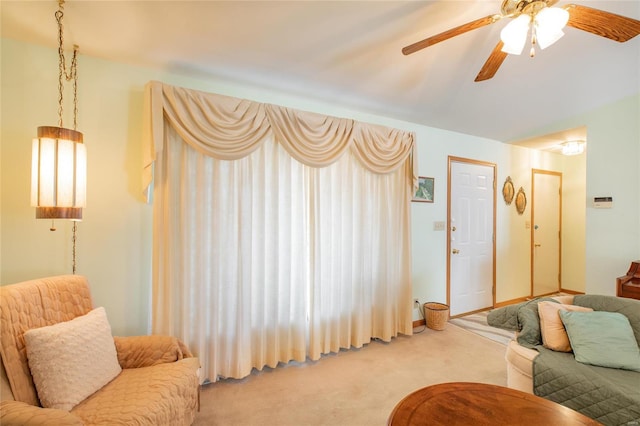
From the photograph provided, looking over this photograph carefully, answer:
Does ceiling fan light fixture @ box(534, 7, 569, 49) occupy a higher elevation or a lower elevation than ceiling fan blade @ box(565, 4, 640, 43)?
lower

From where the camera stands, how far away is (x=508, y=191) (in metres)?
4.16

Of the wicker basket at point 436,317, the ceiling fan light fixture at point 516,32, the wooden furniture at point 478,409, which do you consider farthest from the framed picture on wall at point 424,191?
the wooden furniture at point 478,409

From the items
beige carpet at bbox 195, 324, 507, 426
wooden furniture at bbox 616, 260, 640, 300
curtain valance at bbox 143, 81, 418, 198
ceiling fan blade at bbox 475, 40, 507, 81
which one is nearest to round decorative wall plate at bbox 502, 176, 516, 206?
wooden furniture at bbox 616, 260, 640, 300

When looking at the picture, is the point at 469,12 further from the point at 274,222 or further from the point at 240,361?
the point at 240,361

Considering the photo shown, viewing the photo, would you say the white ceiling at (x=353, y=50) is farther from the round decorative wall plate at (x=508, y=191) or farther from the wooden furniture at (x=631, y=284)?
the wooden furniture at (x=631, y=284)

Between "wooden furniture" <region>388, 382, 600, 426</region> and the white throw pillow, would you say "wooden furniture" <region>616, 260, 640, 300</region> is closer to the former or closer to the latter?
"wooden furniture" <region>388, 382, 600, 426</region>

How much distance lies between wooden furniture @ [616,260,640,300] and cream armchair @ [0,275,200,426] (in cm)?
374

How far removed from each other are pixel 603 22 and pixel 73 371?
3.08 meters

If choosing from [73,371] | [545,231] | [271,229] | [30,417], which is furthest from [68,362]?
Answer: [545,231]

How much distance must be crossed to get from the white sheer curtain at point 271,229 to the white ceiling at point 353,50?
28 cm

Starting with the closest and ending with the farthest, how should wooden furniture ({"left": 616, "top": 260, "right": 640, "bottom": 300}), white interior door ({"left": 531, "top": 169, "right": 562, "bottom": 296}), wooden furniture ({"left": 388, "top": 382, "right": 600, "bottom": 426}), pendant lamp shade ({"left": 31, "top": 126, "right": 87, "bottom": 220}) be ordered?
wooden furniture ({"left": 388, "top": 382, "right": 600, "bottom": 426})
pendant lamp shade ({"left": 31, "top": 126, "right": 87, "bottom": 220})
wooden furniture ({"left": 616, "top": 260, "right": 640, "bottom": 300})
white interior door ({"left": 531, "top": 169, "right": 562, "bottom": 296})

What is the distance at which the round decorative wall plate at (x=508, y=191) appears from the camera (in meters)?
4.14

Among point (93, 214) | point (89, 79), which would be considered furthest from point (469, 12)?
point (93, 214)

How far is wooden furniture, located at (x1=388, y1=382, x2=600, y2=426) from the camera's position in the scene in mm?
1146
